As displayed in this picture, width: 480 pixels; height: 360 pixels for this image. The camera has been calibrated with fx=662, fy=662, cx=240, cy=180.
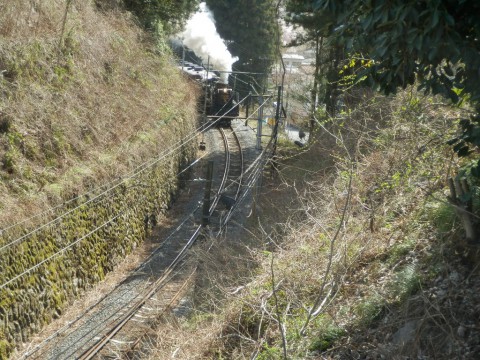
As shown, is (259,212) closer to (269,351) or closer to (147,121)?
(147,121)

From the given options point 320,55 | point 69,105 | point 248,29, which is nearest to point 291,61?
point 248,29

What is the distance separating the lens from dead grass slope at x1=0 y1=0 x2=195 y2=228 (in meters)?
14.1

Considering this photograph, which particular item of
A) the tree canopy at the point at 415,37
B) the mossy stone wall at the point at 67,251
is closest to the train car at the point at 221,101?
the mossy stone wall at the point at 67,251

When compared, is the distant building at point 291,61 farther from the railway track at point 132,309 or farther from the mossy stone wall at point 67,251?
the railway track at point 132,309

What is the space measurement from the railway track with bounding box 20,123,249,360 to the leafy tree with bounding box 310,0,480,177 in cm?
694

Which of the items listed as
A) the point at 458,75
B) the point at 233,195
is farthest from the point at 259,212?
the point at 458,75

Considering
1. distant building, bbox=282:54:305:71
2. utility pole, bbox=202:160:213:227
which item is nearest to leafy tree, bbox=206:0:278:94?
distant building, bbox=282:54:305:71

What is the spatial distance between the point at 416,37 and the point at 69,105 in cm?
1282

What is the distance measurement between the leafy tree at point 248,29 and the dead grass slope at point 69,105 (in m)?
15.9

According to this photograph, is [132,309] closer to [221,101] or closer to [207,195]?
[207,195]

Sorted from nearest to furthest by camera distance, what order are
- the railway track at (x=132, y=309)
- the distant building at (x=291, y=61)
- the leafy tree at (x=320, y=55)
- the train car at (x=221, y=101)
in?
the railway track at (x=132, y=309), the leafy tree at (x=320, y=55), the train car at (x=221, y=101), the distant building at (x=291, y=61)

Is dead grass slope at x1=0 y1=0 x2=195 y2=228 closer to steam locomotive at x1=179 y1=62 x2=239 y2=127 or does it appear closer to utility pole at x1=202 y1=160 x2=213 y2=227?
utility pole at x1=202 y1=160 x2=213 y2=227

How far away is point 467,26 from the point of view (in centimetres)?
592

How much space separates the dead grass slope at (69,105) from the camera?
14125mm
